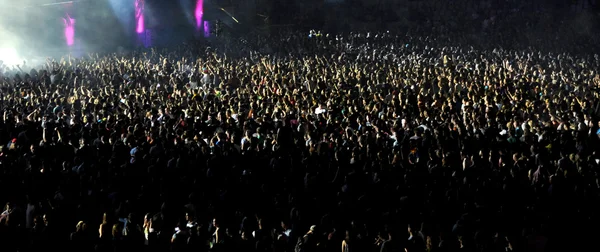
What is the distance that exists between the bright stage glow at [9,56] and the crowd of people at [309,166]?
60.9 ft

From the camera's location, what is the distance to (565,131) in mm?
12484

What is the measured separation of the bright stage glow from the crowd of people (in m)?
18.6

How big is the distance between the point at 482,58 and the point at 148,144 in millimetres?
16452

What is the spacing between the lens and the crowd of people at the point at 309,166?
27.1 ft

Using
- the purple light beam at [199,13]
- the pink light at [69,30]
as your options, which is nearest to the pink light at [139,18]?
the purple light beam at [199,13]

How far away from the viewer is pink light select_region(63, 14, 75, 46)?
39.7 m

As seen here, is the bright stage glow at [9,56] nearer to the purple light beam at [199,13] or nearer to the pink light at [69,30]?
the pink light at [69,30]

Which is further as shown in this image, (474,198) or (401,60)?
(401,60)

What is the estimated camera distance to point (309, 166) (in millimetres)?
10883

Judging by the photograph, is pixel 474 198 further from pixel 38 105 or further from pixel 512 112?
pixel 38 105

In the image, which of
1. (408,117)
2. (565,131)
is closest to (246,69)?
(408,117)

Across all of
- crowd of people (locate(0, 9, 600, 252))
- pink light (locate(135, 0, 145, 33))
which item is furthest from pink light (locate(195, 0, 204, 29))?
crowd of people (locate(0, 9, 600, 252))

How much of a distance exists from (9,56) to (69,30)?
11.9ft

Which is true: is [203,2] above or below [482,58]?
above
